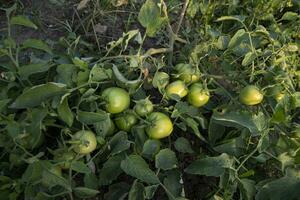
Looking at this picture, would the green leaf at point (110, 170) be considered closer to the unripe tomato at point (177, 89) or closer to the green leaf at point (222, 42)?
the unripe tomato at point (177, 89)

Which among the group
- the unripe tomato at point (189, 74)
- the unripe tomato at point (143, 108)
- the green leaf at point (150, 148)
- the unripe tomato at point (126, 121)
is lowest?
the green leaf at point (150, 148)

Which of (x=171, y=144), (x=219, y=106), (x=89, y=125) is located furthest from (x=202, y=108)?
(x=89, y=125)

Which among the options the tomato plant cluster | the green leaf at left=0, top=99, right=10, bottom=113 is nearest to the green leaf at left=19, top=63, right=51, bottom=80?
the tomato plant cluster

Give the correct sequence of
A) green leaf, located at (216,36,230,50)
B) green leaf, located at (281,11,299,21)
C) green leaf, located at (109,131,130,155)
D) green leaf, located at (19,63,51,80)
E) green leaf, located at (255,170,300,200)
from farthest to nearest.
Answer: green leaf, located at (281,11,299,21), green leaf, located at (216,36,230,50), green leaf, located at (19,63,51,80), green leaf, located at (109,131,130,155), green leaf, located at (255,170,300,200)

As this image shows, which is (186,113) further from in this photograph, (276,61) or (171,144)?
(276,61)

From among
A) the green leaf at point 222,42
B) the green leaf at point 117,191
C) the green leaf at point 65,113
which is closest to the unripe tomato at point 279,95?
the green leaf at point 222,42

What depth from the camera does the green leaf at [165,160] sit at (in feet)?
4.41

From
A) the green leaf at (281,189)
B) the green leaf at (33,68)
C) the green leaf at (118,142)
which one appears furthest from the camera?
the green leaf at (33,68)

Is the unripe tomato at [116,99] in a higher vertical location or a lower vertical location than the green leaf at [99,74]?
lower

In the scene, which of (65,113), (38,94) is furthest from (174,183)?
(38,94)

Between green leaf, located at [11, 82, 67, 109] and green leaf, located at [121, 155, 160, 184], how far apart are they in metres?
0.30

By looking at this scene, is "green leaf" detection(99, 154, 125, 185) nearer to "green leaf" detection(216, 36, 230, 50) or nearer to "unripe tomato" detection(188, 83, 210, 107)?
"unripe tomato" detection(188, 83, 210, 107)

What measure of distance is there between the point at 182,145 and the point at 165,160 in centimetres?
12

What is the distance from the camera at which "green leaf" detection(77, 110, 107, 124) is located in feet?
4.23
